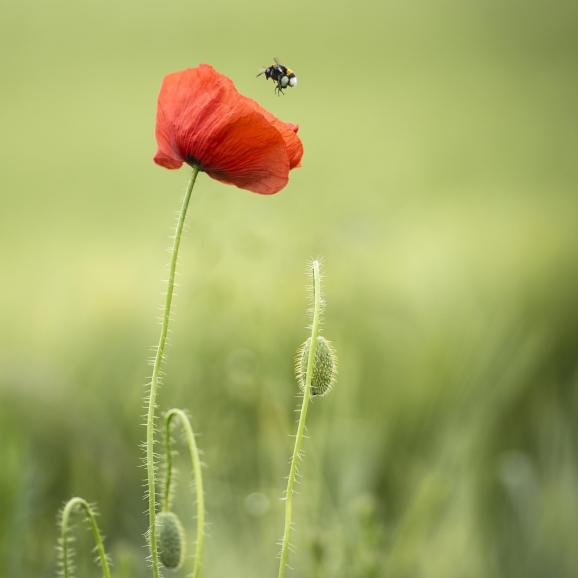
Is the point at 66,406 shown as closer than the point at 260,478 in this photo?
Yes

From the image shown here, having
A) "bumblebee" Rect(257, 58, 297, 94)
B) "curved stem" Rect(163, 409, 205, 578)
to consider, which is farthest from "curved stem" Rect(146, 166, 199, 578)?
"bumblebee" Rect(257, 58, 297, 94)

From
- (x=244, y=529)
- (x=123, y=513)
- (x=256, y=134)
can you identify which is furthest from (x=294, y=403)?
(x=256, y=134)

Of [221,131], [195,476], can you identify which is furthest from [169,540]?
[221,131]

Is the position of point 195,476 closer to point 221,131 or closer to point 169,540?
point 169,540

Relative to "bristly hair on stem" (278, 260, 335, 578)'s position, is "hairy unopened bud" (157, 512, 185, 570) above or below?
below

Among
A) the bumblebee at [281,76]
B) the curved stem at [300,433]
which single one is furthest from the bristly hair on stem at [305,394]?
the bumblebee at [281,76]

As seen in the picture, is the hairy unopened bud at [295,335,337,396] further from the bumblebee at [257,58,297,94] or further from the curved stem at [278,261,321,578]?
the bumblebee at [257,58,297,94]

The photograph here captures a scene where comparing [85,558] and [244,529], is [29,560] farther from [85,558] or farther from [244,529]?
[244,529]

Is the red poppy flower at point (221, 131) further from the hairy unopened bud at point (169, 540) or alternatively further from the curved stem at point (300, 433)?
the hairy unopened bud at point (169, 540)
